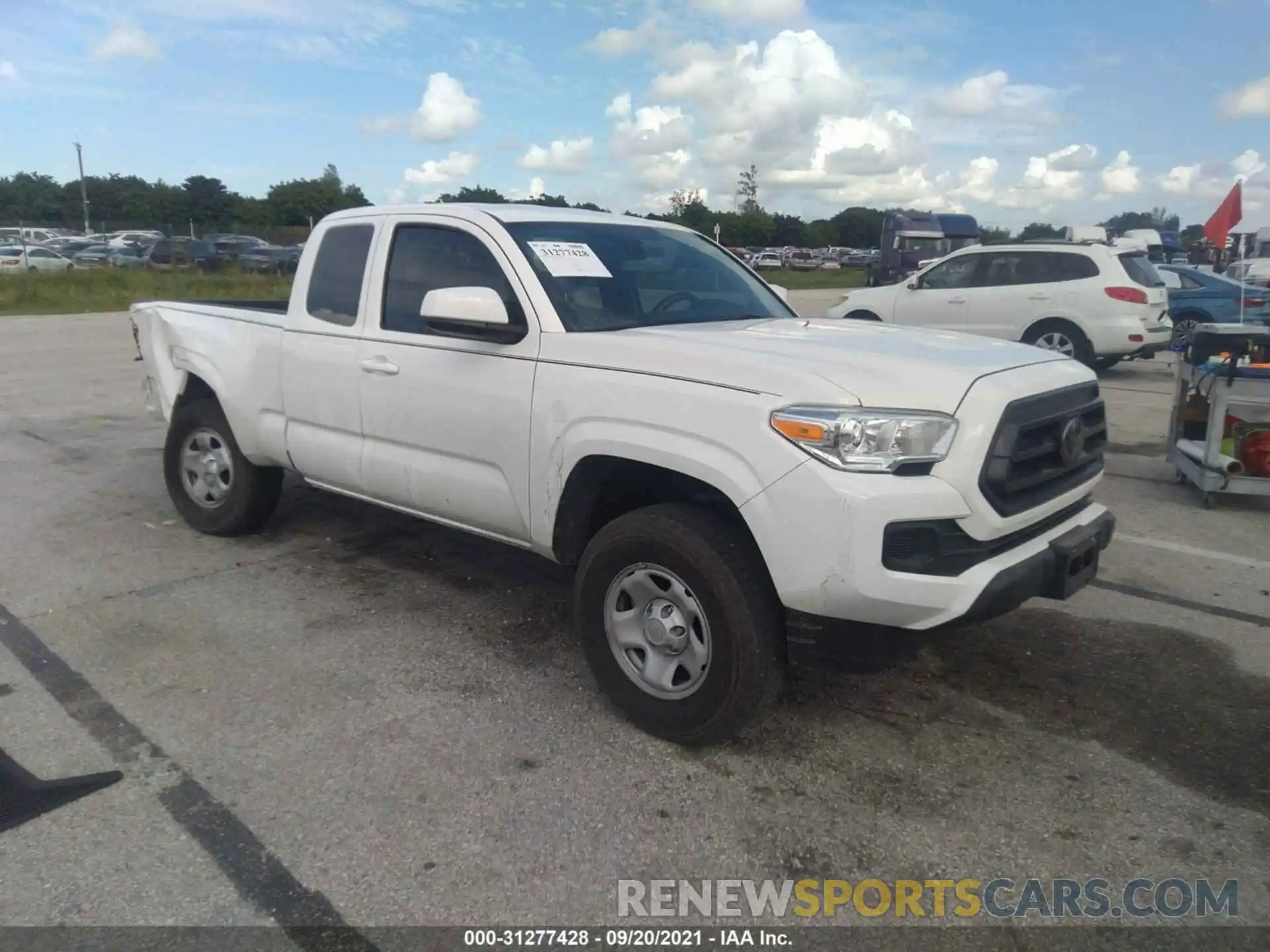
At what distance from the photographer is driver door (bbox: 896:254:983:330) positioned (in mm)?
12930

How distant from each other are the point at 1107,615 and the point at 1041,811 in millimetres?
1925

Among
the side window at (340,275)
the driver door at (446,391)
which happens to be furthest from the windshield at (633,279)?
the side window at (340,275)

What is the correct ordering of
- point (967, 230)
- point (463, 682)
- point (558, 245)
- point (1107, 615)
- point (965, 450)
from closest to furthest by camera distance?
1. point (965, 450)
2. point (463, 682)
3. point (558, 245)
4. point (1107, 615)
5. point (967, 230)

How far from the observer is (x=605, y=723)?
3572 mm

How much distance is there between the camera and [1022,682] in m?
3.93

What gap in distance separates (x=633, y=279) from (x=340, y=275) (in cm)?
157

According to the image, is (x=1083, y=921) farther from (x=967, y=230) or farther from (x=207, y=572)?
(x=967, y=230)

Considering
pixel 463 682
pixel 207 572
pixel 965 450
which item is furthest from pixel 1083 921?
pixel 207 572

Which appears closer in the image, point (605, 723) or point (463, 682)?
point (605, 723)

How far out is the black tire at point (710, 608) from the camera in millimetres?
3086

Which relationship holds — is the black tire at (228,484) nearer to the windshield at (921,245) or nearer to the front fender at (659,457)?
the front fender at (659,457)

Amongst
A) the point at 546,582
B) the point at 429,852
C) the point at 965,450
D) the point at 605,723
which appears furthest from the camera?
the point at 546,582

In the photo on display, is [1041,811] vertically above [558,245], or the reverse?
[558,245]
